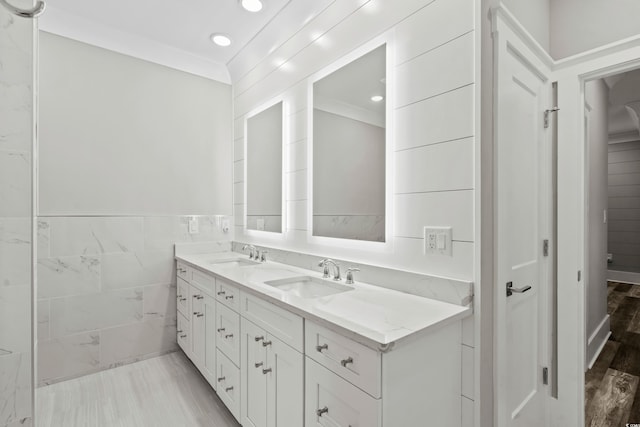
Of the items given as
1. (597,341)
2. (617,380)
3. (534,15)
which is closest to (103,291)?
(534,15)

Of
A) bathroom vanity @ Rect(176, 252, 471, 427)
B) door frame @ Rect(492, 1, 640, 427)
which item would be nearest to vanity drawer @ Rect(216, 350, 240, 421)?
bathroom vanity @ Rect(176, 252, 471, 427)

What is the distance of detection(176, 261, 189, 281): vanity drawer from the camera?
2.48m

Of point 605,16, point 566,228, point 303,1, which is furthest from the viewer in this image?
point 303,1

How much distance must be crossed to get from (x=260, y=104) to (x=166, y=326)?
2.07 metres

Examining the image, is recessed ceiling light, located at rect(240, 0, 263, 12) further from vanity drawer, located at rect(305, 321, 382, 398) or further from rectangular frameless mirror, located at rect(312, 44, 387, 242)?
vanity drawer, located at rect(305, 321, 382, 398)

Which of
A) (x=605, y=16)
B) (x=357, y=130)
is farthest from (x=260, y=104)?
(x=605, y=16)

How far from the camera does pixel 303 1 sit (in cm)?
201

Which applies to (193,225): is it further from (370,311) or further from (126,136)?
(370,311)

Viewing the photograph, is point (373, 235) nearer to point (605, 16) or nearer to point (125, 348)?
point (605, 16)

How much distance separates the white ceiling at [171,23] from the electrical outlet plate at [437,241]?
1553 mm

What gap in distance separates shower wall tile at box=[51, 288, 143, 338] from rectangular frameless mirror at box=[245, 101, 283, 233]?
1127mm

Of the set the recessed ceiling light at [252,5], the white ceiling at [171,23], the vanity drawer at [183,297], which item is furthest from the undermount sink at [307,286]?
the recessed ceiling light at [252,5]

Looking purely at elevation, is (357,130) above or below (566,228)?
above

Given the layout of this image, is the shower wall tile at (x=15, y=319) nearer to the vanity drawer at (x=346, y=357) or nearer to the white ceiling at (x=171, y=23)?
the vanity drawer at (x=346, y=357)
